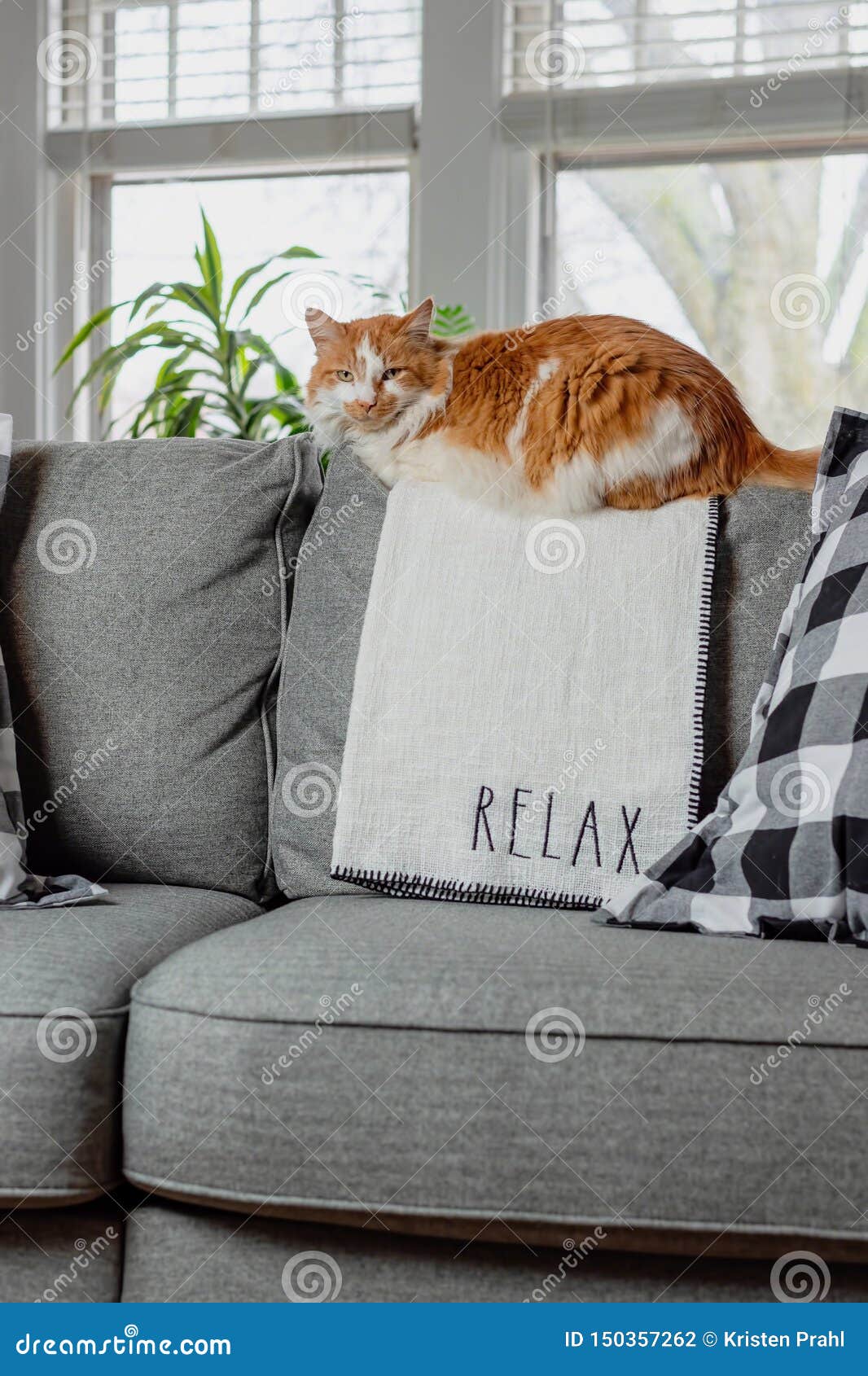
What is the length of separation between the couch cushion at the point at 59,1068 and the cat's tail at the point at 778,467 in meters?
0.87

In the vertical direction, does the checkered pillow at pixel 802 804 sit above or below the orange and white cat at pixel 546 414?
below

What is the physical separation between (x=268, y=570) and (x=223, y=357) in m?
1.14

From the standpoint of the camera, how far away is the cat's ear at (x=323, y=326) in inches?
61.1

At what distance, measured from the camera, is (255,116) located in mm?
2898

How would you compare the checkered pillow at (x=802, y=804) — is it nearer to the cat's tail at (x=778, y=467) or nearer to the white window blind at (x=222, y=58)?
the cat's tail at (x=778, y=467)

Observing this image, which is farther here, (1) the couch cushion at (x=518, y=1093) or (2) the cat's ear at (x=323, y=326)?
(2) the cat's ear at (x=323, y=326)

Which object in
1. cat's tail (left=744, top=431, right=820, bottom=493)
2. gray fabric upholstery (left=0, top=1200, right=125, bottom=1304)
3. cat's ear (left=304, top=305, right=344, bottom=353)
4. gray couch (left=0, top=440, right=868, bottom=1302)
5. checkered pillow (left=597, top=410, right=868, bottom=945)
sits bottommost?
gray fabric upholstery (left=0, top=1200, right=125, bottom=1304)

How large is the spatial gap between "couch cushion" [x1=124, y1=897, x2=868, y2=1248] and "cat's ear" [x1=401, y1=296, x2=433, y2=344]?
93 centimetres

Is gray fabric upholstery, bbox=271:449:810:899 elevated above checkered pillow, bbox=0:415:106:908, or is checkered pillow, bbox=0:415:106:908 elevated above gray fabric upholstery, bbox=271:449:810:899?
gray fabric upholstery, bbox=271:449:810:899

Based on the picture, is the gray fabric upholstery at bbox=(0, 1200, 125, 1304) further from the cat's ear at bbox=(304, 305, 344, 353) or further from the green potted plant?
the green potted plant

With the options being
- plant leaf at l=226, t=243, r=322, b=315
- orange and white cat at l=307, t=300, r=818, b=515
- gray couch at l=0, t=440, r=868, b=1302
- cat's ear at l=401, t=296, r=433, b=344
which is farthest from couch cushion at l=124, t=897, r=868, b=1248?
plant leaf at l=226, t=243, r=322, b=315

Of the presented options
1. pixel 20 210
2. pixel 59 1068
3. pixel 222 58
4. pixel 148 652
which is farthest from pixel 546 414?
pixel 20 210

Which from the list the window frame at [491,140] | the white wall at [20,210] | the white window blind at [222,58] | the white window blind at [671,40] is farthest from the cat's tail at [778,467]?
the white wall at [20,210]

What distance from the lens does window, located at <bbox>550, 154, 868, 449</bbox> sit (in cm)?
259
